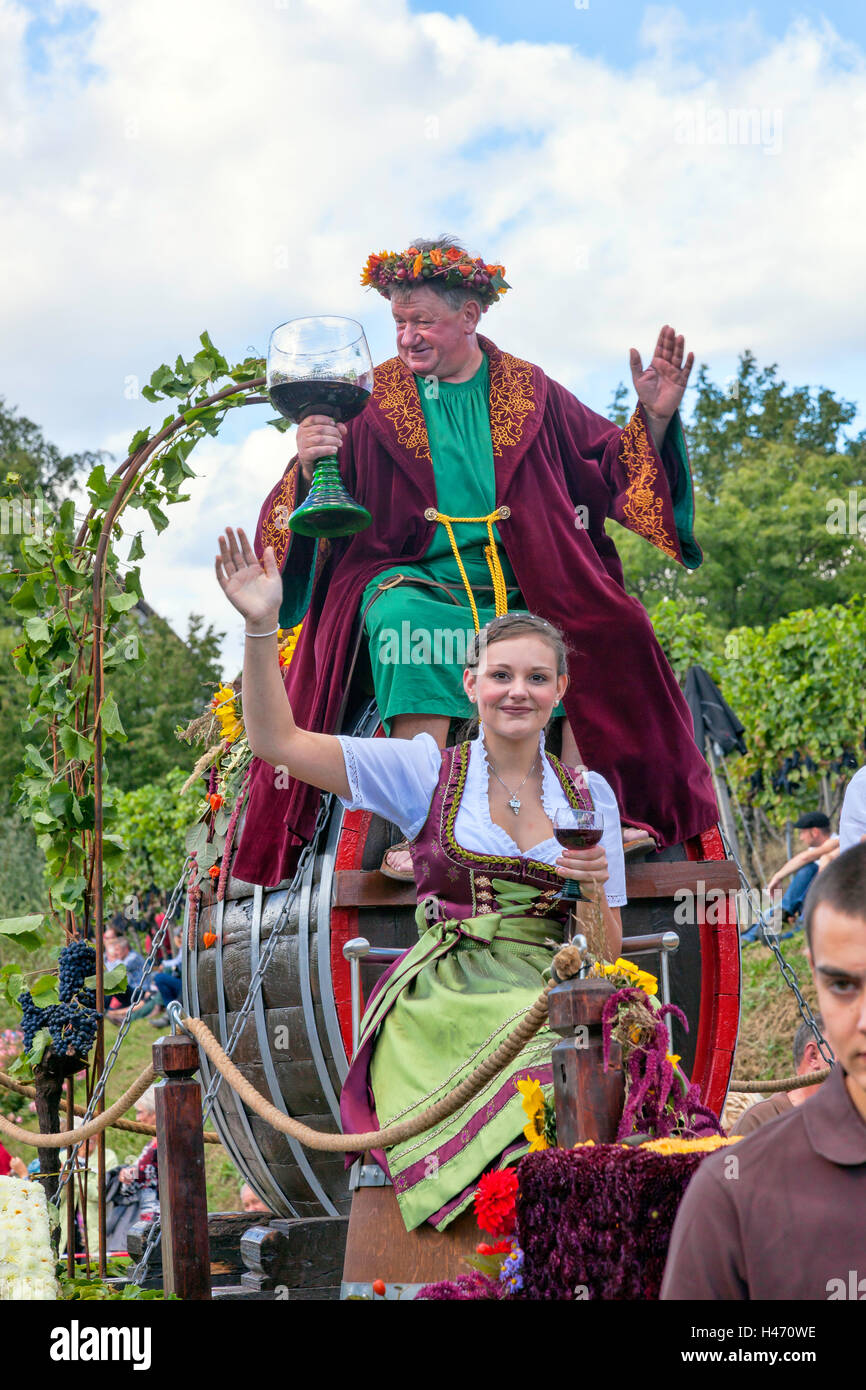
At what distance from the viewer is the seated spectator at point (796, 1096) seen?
13.0 ft

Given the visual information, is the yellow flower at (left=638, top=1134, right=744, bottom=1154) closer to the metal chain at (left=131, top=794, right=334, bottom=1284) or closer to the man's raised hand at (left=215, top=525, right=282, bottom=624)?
the man's raised hand at (left=215, top=525, right=282, bottom=624)

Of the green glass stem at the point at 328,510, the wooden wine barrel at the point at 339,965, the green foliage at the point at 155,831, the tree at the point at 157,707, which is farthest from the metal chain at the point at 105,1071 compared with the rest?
the tree at the point at 157,707

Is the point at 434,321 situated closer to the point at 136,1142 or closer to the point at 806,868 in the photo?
the point at 806,868

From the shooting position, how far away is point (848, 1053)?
1.79 meters

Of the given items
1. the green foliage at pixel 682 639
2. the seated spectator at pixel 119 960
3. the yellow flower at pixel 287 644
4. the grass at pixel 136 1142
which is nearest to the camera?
the yellow flower at pixel 287 644

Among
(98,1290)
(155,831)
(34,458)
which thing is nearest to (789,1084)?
(98,1290)

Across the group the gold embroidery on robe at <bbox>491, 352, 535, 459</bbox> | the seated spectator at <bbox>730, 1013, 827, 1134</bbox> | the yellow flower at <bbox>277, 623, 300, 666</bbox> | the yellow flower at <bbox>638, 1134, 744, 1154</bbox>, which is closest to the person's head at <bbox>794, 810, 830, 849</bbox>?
the seated spectator at <bbox>730, 1013, 827, 1134</bbox>

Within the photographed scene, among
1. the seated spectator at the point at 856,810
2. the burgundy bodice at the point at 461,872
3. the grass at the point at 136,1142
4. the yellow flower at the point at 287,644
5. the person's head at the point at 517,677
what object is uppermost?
the yellow flower at the point at 287,644

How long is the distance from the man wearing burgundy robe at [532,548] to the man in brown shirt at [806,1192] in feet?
8.96

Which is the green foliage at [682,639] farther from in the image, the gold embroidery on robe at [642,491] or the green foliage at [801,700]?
the gold embroidery on robe at [642,491]
